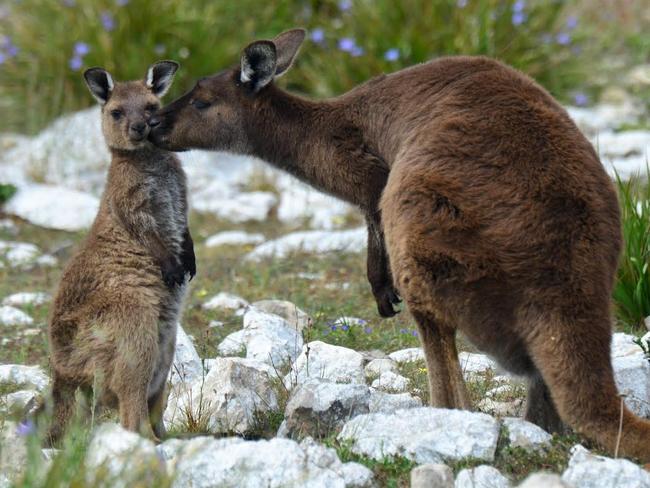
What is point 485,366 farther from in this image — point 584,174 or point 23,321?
point 23,321

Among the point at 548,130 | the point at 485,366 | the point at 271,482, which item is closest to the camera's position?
the point at 271,482

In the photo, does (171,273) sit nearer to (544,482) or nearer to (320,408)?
(320,408)

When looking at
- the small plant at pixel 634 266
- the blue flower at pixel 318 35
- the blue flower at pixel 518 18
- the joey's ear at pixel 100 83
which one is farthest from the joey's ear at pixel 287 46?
the blue flower at pixel 518 18

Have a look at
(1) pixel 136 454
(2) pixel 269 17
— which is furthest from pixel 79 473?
(2) pixel 269 17

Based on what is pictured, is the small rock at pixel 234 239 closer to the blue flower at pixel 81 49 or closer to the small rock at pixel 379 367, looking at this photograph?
the blue flower at pixel 81 49

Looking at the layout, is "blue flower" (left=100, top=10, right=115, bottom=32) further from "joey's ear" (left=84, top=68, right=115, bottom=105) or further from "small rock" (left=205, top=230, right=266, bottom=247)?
"joey's ear" (left=84, top=68, right=115, bottom=105)

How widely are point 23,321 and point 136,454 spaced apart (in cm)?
418

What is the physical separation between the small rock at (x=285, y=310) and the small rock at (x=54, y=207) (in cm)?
332

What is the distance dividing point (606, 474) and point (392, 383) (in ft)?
6.26

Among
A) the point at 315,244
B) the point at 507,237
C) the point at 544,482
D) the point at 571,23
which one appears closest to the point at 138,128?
the point at 507,237

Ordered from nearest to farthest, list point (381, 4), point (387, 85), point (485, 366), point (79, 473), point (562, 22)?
point (79, 473)
point (387, 85)
point (485, 366)
point (381, 4)
point (562, 22)

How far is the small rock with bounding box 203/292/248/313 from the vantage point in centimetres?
775

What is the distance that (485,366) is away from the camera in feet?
20.3

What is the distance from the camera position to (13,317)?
7.62 meters
